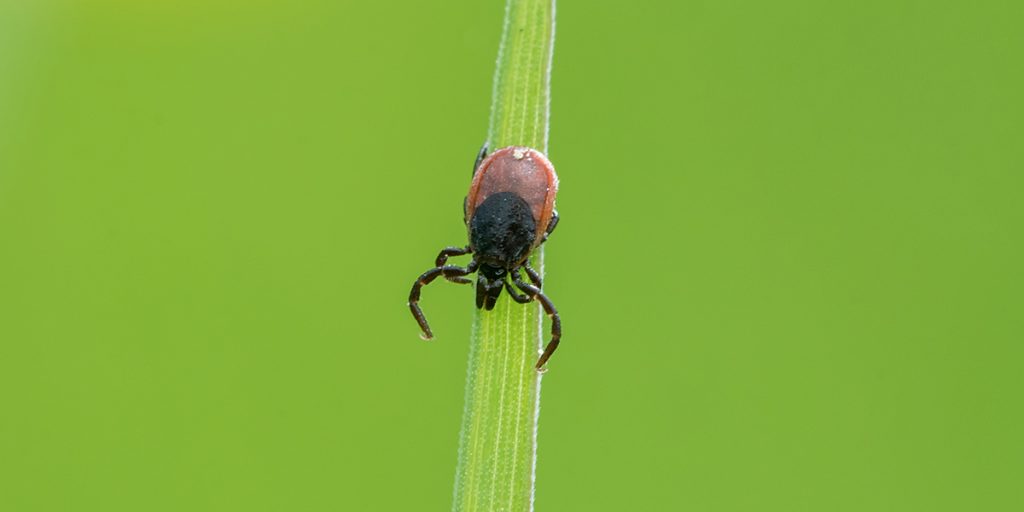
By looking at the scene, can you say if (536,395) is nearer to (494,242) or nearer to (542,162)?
(542,162)

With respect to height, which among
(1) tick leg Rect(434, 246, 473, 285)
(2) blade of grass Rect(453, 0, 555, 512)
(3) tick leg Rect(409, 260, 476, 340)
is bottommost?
(2) blade of grass Rect(453, 0, 555, 512)

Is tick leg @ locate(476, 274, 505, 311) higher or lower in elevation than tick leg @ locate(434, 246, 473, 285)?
lower

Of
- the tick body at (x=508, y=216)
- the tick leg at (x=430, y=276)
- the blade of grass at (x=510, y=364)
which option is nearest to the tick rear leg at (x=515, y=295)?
the blade of grass at (x=510, y=364)

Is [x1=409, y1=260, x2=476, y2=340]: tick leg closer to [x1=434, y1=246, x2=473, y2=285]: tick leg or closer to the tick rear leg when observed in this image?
[x1=434, y1=246, x2=473, y2=285]: tick leg

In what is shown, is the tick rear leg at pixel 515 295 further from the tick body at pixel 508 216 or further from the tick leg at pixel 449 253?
the tick leg at pixel 449 253

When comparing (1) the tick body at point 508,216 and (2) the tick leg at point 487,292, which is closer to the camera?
(2) the tick leg at point 487,292

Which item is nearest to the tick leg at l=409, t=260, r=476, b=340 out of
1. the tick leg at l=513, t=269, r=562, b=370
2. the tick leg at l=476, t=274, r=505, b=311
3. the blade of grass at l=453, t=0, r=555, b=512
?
the tick leg at l=513, t=269, r=562, b=370

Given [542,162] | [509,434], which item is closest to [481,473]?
[509,434]

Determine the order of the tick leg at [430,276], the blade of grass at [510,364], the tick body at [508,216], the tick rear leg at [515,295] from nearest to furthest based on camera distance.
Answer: the blade of grass at [510,364], the tick rear leg at [515,295], the tick body at [508,216], the tick leg at [430,276]

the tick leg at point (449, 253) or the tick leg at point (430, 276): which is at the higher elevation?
the tick leg at point (449, 253)

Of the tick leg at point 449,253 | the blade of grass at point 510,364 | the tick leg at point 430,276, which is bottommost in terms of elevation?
the blade of grass at point 510,364
